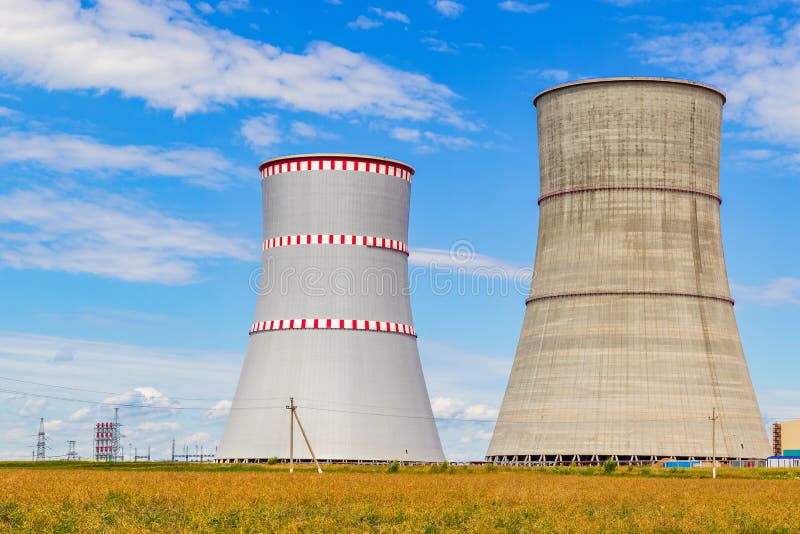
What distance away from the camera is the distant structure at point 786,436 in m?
60.6

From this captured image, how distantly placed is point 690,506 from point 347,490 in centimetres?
769

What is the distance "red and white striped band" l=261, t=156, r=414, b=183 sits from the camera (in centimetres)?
4388

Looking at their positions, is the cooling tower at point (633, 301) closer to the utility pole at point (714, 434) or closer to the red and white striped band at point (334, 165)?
the utility pole at point (714, 434)

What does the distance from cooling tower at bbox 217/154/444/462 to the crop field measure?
11542 mm

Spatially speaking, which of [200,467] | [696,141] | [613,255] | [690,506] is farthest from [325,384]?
[690,506]

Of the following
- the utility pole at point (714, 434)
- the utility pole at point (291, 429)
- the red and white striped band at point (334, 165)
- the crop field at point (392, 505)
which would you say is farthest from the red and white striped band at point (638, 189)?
the crop field at point (392, 505)

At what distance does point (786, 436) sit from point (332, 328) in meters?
30.3

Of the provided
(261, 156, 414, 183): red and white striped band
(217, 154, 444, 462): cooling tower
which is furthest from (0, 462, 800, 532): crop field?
(261, 156, 414, 183): red and white striped band

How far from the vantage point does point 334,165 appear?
144 ft

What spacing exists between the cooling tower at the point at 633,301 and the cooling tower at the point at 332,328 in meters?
4.94

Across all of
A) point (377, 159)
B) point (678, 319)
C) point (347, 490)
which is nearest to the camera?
point (347, 490)

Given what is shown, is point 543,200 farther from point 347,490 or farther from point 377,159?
point 347,490

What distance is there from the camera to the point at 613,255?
137 ft

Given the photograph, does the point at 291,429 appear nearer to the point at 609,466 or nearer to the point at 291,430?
the point at 291,430
